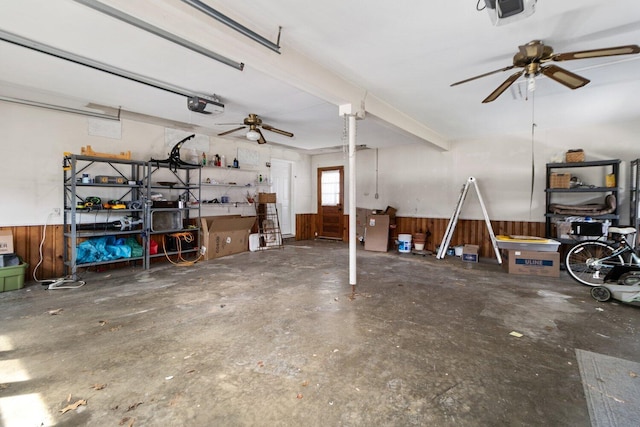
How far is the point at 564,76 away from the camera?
9.13 ft

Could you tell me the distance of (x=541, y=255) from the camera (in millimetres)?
4766

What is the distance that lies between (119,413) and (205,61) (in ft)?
10.4

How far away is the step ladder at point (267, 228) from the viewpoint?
7477 millimetres

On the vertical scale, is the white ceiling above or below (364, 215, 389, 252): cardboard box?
above

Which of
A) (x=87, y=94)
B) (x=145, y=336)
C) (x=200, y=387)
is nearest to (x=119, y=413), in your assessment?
(x=200, y=387)

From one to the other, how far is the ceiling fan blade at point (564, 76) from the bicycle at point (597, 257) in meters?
2.75

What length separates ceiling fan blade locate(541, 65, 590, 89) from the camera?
269 centimetres

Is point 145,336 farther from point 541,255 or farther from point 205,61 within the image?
point 541,255

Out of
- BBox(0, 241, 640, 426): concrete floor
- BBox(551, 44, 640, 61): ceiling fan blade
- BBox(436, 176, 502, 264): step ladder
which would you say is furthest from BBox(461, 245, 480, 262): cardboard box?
BBox(551, 44, 640, 61): ceiling fan blade

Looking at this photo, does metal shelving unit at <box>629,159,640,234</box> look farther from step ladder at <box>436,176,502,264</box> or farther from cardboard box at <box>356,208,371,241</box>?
cardboard box at <box>356,208,371,241</box>

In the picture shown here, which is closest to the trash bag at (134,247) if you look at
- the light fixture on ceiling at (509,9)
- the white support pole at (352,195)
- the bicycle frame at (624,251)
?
the white support pole at (352,195)

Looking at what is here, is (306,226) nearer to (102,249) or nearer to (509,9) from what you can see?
(102,249)

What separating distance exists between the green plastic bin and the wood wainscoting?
7.11m

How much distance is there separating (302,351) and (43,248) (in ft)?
15.3
